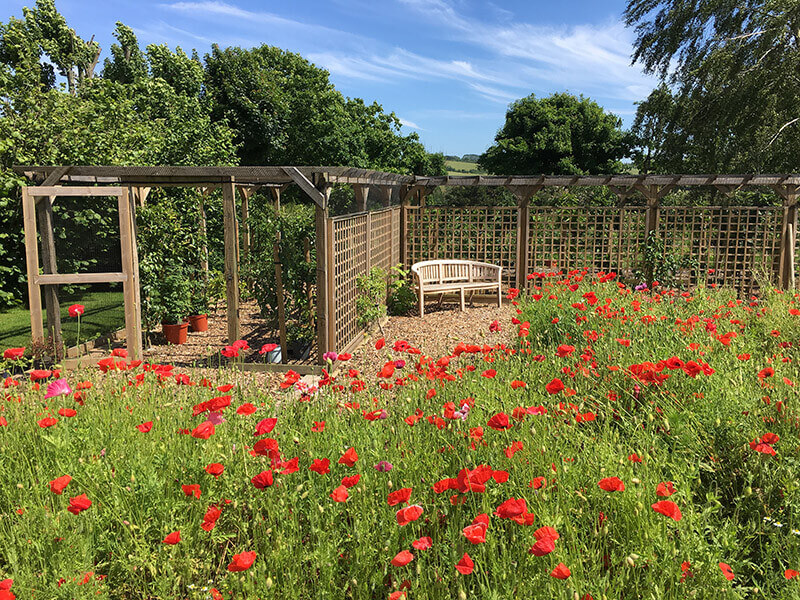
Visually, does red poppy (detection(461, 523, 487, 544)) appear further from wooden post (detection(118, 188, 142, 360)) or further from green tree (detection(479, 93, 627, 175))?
green tree (detection(479, 93, 627, 175))

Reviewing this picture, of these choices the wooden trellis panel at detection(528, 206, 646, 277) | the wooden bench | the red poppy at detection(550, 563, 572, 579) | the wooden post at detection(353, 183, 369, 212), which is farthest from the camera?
the wooden trellis panel at detection(528, 206, 646, 277)

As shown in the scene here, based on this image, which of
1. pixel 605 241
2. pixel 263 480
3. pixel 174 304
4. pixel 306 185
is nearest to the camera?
pixel 263 480

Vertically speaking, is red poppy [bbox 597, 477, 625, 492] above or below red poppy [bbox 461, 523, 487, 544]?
above

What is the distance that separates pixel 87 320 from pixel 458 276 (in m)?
5.46

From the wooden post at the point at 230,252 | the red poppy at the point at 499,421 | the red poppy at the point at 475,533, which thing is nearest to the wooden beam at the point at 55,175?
the wooden post at the point at 230,252

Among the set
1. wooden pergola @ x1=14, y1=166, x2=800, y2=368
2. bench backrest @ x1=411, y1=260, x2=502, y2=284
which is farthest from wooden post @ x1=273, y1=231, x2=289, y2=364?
bench backrest @ x1=411, y1=260, x2=502, y2=284

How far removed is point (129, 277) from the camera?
5840mm

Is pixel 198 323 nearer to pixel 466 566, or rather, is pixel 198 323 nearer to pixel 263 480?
pixel 263 480

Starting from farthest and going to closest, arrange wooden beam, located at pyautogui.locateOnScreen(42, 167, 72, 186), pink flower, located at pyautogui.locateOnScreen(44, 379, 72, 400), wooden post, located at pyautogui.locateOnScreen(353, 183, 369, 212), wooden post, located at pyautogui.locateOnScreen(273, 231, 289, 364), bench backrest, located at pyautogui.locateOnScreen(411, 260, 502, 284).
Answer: bench backrest, located at pyautogui.locateOnScreen(411, 260, 502, 284) < wooden post, located at pyautogui.locateOnScreen(353, 183, 369, 212) < wooden post, located at pyautogui.locateOnScreen(273, 231, 289, 364) < wooden beam, located at pyautogui.locateOnScreen(42, 167, 72, 186) < pink flower, located at pyautogui.locateOnScreen(44, 379, 72, 400)

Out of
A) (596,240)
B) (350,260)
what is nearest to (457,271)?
(596,240)

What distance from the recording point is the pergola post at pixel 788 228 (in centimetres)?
958

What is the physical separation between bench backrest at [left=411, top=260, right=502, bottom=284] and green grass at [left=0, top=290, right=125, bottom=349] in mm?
4488

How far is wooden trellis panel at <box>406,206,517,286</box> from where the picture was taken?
33.6 ft

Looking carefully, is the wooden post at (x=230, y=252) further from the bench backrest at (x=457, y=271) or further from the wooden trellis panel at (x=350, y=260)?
the bench backrest at (x=457, y=271)
